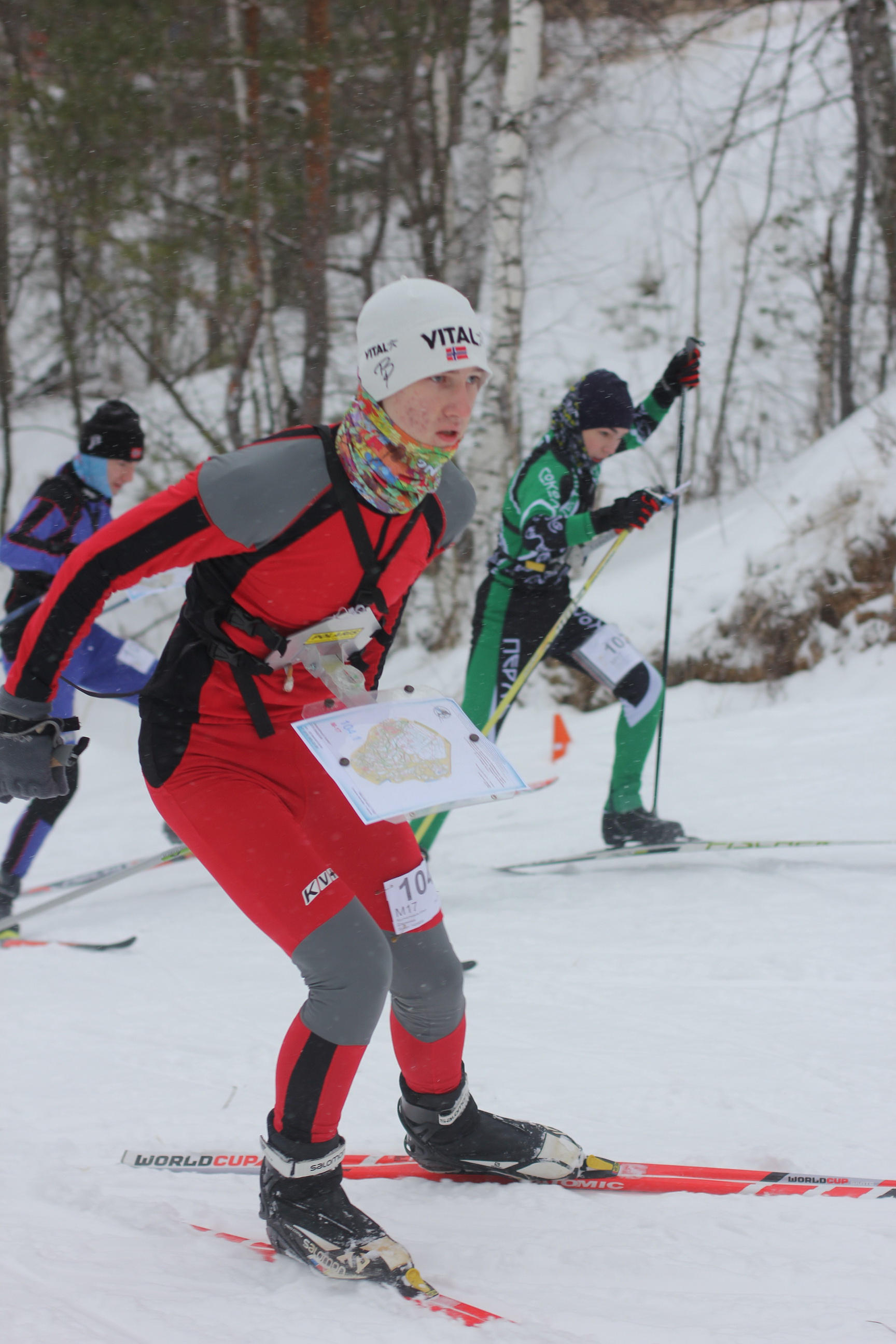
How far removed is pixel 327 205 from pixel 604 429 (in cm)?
632

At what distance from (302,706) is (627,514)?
2.37 metres

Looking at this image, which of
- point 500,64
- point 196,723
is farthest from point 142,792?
point 500,64

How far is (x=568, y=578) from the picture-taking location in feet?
14.8

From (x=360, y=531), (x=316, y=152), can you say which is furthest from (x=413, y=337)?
(x=316, y=152)

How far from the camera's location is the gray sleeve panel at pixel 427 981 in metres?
2.15

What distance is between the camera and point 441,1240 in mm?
2090

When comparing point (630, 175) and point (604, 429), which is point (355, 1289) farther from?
point (630, 175)

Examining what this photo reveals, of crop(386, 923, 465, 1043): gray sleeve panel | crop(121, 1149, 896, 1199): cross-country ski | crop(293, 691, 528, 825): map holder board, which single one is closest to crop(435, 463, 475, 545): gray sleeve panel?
crop(293, 691, 528, 825): map holder board

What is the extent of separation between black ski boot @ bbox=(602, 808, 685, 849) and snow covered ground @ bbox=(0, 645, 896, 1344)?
139mm

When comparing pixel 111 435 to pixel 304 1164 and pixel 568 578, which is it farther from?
pixel 304 1164

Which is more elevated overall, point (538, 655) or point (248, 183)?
point (248, 183)

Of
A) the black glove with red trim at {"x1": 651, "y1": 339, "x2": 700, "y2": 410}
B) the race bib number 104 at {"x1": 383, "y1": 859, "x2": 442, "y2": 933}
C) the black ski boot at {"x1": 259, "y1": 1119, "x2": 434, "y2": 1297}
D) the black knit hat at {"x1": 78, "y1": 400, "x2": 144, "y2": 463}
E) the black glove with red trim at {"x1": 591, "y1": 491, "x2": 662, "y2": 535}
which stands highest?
the black glove with red trim at {"x1": 651, "y1": 339, "x2": 700, "y2": 410}

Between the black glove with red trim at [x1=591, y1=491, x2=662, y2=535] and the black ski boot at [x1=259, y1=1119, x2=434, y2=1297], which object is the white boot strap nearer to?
the black ski boot at [x1=259, y1=1119, x2=434, y2=1297]

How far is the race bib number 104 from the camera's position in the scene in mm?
2135
